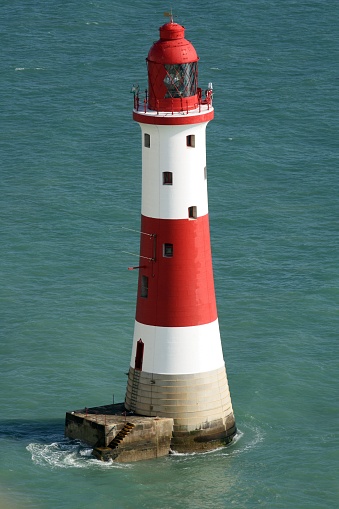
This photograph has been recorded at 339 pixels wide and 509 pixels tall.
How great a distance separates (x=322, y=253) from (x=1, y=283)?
15.1 metres

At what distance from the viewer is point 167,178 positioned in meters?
61.6

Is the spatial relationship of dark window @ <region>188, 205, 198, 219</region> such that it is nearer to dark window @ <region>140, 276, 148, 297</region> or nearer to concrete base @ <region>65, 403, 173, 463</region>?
dark window @ <region>140, 276, 148, 297</region>

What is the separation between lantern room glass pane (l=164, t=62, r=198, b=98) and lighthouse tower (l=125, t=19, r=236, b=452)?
1.3 inches

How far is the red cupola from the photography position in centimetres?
6088

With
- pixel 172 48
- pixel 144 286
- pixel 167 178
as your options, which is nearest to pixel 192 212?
pixel 167 178

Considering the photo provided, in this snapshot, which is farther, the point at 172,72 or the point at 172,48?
the point at 172,72

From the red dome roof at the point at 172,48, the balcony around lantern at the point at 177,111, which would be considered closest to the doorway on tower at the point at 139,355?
the balcony around lantern at the point at 177,111

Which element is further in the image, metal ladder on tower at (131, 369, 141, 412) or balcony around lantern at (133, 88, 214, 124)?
metal ladder on tower at (131, 369, 141, 412)

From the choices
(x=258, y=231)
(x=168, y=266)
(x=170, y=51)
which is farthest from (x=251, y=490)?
(x=258, y=231)

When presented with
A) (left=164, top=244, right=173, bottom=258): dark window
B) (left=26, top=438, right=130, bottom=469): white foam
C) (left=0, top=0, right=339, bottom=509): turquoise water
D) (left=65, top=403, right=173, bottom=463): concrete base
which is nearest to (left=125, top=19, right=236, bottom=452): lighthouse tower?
(left=164, top=244, right=173, bottom=258): dark window

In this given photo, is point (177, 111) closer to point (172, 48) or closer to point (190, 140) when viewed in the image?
point (190, 140)

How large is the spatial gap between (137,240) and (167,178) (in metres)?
25.3

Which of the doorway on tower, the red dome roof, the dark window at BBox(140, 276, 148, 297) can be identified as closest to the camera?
the red dome roof

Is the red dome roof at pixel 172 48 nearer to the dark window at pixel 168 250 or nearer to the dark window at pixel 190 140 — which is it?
the dark window at pixel 190 140
